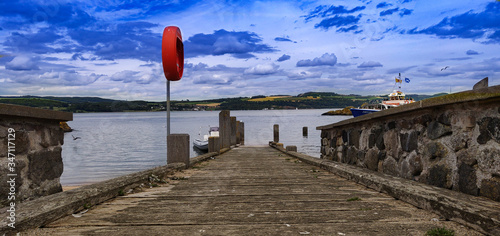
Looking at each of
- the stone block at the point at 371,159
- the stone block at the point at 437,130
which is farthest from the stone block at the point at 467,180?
the stone block at the point at 371,159

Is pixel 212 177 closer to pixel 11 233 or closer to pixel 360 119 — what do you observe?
pixel 360 119

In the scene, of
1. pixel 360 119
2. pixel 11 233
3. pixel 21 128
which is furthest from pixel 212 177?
pixel 11 233

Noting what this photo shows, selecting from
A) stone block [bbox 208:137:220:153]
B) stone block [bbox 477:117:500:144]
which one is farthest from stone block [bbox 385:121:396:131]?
stone block [bbox 208:137:220:153]

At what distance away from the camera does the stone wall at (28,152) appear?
3246mm

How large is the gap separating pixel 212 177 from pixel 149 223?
2.99 metres

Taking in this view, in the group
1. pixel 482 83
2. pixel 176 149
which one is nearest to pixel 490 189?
pixel 482 83

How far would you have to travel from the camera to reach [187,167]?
24.0 ft

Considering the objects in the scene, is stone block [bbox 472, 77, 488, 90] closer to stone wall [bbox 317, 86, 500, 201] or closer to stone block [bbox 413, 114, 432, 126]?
stone wall [bbox 317, 86, 500, 201]

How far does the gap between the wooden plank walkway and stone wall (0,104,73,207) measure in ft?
2.09

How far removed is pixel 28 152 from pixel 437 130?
4.40 metres

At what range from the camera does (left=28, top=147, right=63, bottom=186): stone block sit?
3.58 metres

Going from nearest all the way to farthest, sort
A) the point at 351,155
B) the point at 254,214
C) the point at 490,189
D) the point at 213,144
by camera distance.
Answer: the point at 490,189, the point at 254,214, the point at 351,155, the point at 213,144

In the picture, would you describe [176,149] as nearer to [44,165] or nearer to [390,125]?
[44,165]

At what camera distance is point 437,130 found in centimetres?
399
